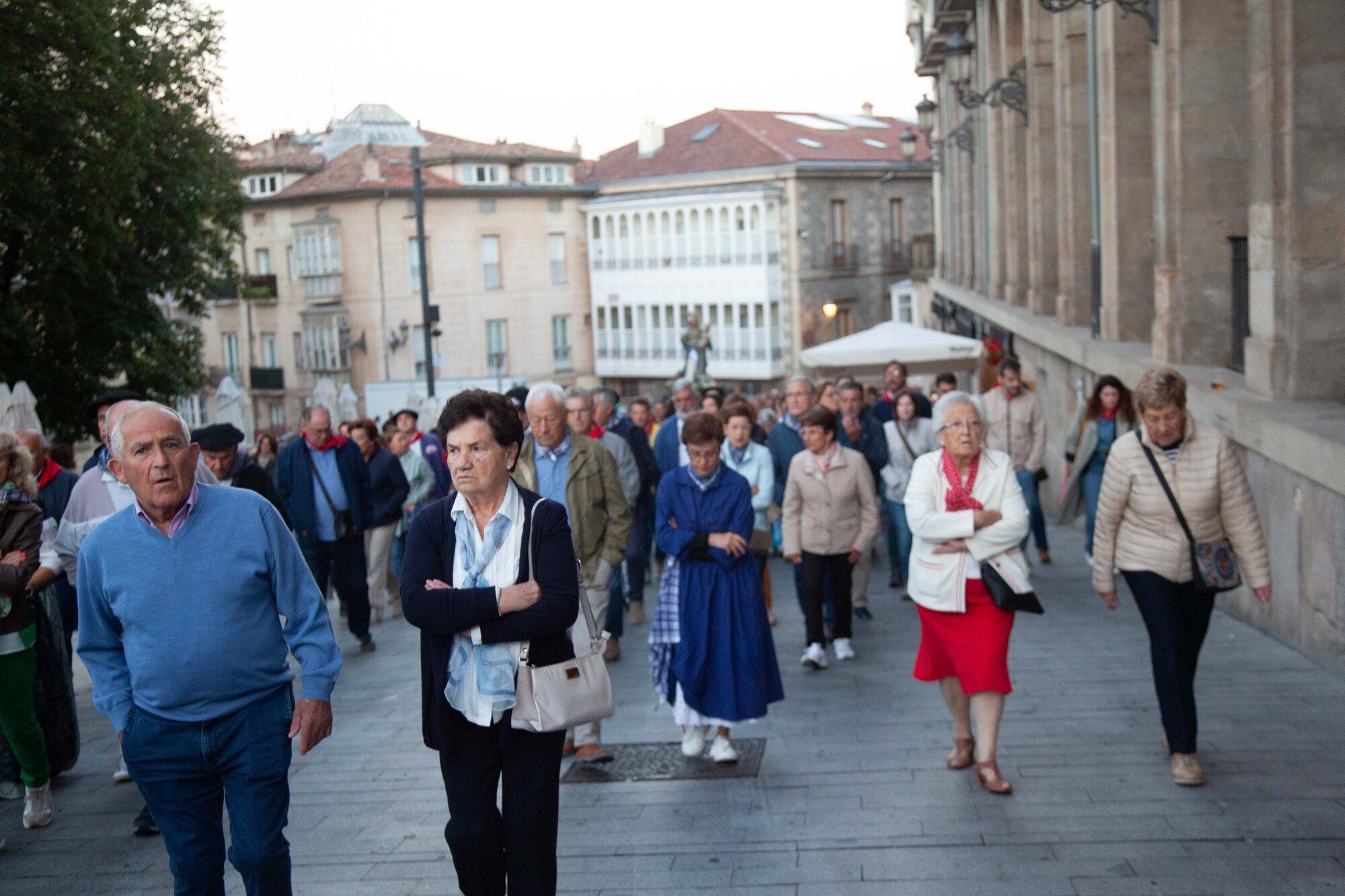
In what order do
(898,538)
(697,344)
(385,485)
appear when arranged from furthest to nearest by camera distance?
(697,344), (898,538), (385,485)

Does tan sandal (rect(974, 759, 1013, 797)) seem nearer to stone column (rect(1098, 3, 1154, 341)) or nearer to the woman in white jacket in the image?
the woman in white jacket

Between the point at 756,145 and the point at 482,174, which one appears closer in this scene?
the point at 756,145

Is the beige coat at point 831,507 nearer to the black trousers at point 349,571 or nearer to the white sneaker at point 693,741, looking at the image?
the white sneaker at point 693,741

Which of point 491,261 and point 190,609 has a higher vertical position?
point 491,261

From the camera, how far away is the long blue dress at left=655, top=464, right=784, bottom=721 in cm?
738

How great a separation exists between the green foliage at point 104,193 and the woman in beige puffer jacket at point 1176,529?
12.6 metres

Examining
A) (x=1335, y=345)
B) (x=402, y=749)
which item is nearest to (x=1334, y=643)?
(x=1335, y=345)

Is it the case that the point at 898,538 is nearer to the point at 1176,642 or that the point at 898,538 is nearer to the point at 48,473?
the point at 1176,642

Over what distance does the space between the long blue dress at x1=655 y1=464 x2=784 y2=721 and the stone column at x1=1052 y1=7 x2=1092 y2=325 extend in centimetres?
1318

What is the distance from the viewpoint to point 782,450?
433 inches

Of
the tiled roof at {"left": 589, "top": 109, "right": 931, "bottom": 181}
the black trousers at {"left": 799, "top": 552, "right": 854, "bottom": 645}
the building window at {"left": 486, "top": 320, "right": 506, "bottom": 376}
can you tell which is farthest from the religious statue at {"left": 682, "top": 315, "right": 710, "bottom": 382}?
the black trousers at {"left": 799, "top": 552, "right": 854, "bottom": 645}

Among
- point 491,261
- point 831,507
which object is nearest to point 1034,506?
point 831,507

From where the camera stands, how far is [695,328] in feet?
165

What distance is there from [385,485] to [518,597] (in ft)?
25.7
